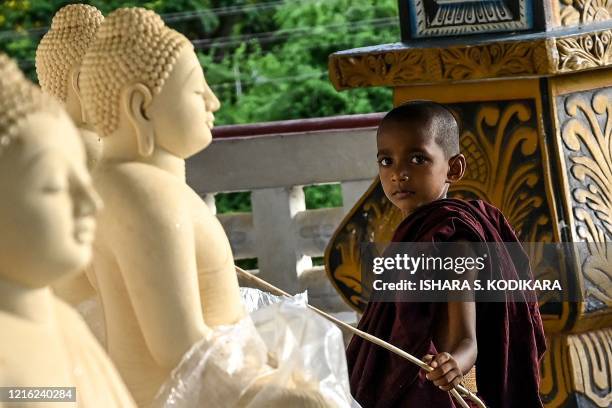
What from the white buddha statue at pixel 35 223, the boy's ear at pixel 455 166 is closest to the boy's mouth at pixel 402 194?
the boy's ear at pixel 455 166

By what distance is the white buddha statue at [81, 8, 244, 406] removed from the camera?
159 centimetres

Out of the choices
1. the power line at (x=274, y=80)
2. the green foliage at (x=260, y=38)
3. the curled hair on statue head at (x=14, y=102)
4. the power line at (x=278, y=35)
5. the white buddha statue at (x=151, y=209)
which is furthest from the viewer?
the power line at (x=278, y=35)

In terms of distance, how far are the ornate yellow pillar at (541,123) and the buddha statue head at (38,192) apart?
4.98 feet

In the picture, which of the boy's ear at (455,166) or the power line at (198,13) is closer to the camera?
the boy's ear at (455,166)

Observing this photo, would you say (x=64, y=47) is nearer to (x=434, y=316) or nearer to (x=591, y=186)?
(x=434, y=316)

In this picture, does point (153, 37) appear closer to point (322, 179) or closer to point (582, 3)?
point (582, 3)

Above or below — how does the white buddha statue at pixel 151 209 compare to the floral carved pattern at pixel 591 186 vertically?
above

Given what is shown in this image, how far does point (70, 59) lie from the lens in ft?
6.51

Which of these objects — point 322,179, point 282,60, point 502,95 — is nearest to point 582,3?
point 502,95

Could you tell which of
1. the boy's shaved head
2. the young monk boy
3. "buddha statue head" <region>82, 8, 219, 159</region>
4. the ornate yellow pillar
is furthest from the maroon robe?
"buddha statue head" <region>82, 8, 219, 159</region>

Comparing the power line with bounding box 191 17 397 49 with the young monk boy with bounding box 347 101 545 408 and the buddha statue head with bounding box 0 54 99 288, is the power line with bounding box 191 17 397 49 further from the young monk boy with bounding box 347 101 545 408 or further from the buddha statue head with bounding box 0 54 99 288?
the buddha statue head with bounding box 0 54 99 288

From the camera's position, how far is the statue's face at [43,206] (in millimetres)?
1240

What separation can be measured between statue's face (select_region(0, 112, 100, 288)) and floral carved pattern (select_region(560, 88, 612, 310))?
5.36 feet

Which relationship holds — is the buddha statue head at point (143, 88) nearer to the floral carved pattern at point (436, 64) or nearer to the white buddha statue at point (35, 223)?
the white buddha statue at point (35, 223)
